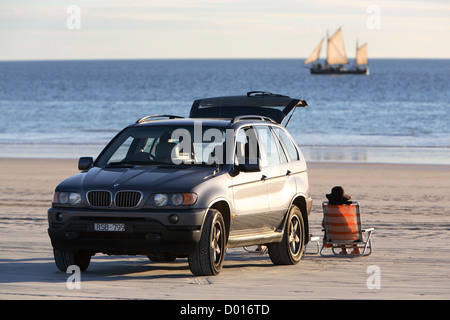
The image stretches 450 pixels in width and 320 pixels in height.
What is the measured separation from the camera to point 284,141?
39.0ft

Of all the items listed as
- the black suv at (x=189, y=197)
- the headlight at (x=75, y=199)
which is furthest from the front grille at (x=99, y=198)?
the headlight at (x=75, y=199)

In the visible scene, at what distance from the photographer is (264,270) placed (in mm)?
10820

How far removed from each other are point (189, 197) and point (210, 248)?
0.60 meters

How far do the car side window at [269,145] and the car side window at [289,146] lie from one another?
0.73ft

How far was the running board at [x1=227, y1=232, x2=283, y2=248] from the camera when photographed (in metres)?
10.3

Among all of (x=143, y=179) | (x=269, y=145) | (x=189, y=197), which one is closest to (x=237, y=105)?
(x=269, y=145)

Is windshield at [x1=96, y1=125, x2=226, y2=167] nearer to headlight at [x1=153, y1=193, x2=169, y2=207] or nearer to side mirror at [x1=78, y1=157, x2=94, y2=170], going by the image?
side mirror at [x1=78, y1=157, x2=94, y2=170]

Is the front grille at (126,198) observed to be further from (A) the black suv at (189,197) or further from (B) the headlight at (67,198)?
(B) the headlight at (67,198)

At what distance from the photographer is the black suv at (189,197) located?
31.1 ft

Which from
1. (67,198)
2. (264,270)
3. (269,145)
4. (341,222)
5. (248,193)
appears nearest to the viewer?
(67,198)

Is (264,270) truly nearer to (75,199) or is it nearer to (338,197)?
(338,197)

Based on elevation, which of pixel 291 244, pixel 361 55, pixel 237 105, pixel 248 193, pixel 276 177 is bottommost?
pixel 291 244

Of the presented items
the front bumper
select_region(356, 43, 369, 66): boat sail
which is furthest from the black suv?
select_region(356, 43, 369, 66): boat sail
